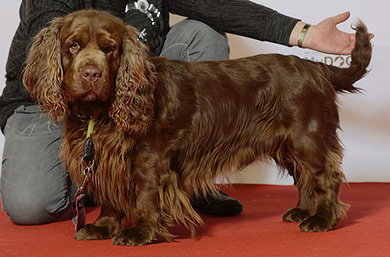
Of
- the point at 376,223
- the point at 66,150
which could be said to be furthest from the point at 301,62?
the point at 66,150

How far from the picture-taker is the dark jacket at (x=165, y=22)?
264cm

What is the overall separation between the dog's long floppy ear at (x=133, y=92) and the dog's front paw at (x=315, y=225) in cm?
77

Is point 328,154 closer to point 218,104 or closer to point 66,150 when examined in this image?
point 218,104

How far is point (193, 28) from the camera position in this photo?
9.12 ft

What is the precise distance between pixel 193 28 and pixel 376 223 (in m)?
1.31

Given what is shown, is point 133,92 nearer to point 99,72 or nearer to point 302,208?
point 99,72

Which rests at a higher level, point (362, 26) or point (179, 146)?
point (362, 26)

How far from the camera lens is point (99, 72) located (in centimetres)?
187

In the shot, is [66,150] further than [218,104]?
No

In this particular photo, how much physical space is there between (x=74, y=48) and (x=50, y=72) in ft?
0.42

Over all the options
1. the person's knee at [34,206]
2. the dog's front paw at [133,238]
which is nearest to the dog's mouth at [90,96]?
the dog's front paw at [133,238]

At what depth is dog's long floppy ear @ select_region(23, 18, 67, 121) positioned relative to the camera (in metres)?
1.97

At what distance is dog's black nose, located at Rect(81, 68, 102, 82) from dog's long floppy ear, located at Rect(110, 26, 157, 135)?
0.48 ft

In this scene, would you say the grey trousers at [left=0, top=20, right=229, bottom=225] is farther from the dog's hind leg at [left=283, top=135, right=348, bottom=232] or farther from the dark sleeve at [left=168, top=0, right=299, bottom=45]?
the dog's hind leg at [left=283, top=135, right=348, bottom=232]
